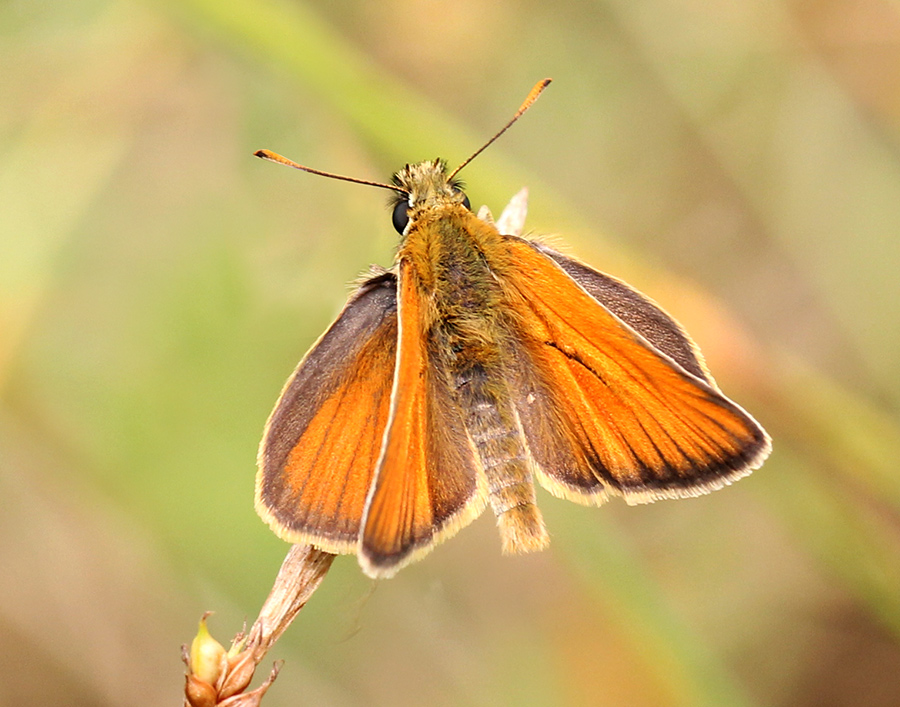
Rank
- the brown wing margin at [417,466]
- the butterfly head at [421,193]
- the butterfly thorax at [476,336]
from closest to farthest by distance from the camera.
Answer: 1. the brown wing margin at [417,466]
2. the butterfly thorax at [476,336]
3. the butterfly head at [421,193]

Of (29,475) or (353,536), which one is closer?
(353,536)

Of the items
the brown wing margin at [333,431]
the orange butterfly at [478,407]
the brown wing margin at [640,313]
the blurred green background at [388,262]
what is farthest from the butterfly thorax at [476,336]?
the blurred green background at [388,262]

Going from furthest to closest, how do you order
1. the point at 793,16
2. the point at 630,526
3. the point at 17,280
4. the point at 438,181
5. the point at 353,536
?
the point at 793,16 < the point at 630,526 < the point at 17,280 < the point at 438,181 < the point at 353,536

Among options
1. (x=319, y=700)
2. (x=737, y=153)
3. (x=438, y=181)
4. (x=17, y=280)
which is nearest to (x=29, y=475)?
(x=17, y=280)

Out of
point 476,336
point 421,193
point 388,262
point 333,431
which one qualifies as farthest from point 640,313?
point 388,262

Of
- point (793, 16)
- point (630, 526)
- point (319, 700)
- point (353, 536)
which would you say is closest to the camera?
point (353, 536)

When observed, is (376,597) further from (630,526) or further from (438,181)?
(438,181)

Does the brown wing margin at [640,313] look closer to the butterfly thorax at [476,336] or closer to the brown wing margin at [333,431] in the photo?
the butterfly thorax at [476,336]

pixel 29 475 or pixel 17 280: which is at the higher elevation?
pixel 17 280
